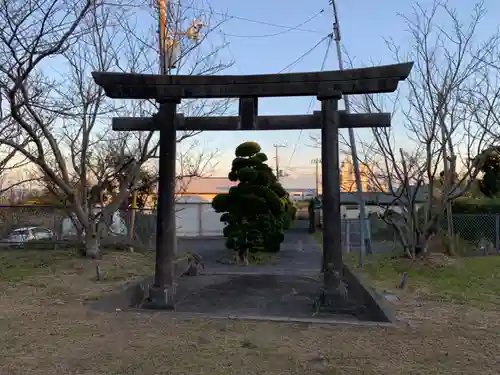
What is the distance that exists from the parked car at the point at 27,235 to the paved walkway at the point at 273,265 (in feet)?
16.8

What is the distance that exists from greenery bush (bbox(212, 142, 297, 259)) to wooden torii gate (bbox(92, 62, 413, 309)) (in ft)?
29.1

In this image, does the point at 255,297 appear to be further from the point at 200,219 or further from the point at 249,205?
the point at 200,219

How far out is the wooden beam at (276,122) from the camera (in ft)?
25.9

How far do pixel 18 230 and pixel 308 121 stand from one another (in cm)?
1160

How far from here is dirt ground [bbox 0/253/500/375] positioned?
4.62 metres

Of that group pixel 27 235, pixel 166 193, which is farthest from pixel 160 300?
pixel 27 235

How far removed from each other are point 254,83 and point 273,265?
921cm

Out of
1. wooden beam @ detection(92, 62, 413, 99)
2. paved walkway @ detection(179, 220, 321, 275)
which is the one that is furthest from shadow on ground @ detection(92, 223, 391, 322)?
wooden beam @ detection(92, 62, 413, 99)

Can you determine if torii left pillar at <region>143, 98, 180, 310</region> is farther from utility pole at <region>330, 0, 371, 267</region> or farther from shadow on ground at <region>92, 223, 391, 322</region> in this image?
utility pole at <region>330, 0, 371, 267</region>

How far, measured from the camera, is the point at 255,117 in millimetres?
8008

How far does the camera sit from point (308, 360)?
4797mm

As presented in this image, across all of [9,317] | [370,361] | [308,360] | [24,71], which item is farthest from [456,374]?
[24,71]

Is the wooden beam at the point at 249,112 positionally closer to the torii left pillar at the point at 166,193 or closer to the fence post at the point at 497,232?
the torii left pillar at the point at 166,193

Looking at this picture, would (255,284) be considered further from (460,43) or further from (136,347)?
(460,43)
